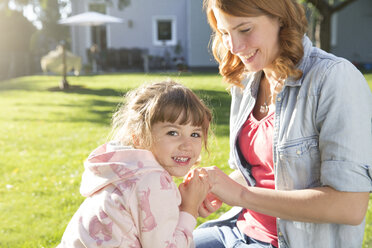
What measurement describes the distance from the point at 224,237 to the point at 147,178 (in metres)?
0.78

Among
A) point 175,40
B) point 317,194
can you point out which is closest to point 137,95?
point 317,194

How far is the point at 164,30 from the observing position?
24922mm

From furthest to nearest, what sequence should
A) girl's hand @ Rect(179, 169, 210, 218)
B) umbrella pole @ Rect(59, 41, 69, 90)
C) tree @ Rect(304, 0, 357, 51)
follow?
tree @ Rect(304, 0, 357, 51), umbrella pole @ Rect(59, 41, 69, 90), girl's hand @ Rect(179, 169, 210, 218)

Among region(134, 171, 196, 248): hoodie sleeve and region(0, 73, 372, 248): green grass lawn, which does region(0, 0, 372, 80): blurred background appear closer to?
region(0, 73, 372, 248): green grass lawn

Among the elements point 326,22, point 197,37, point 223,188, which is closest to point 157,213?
point 223,188

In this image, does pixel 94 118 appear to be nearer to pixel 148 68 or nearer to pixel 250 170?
pixel 250 170

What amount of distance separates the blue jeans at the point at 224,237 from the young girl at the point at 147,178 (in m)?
0.43

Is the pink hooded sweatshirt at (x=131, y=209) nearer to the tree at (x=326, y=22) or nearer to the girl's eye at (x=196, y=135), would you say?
the girl's eye at (x=196, y=135)

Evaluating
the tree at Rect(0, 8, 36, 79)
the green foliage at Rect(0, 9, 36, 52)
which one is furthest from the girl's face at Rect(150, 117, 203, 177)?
the green foliage at Rect(0, 9, 36, 52)

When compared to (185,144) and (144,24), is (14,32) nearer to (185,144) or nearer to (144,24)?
(144,24)

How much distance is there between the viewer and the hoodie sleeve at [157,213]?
1.72 meters

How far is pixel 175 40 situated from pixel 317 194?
2354 centimetres

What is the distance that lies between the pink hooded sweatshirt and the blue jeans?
0.47 meters

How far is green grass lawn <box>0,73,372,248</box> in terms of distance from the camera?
381 cm
